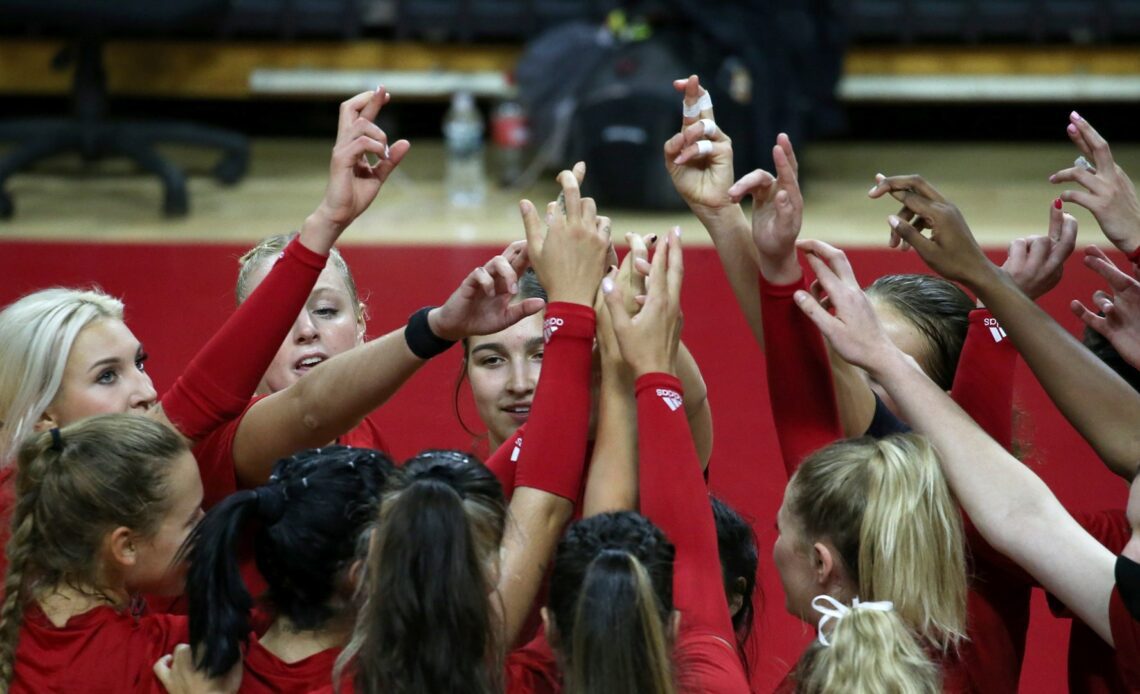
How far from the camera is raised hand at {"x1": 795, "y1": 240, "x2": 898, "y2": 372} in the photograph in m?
1.46

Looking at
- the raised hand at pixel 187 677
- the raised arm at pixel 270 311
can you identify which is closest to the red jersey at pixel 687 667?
the raised hand at pixel 187 677

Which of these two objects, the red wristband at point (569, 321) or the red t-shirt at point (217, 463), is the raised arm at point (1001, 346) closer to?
the red wristband at point (569, 321)

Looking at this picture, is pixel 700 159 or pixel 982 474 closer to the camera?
pixel 982 474

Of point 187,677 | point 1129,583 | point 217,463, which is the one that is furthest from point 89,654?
point 1129,583

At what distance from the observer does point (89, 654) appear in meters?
1.37

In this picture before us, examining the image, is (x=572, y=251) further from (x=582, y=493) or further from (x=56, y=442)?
(x=56, y=442)

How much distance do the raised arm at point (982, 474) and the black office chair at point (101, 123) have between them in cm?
390

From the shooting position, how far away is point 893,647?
125 cm

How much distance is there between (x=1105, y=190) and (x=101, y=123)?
171 inches

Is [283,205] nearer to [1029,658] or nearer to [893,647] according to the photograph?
[1029,658]

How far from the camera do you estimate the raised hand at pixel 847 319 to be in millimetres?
1458

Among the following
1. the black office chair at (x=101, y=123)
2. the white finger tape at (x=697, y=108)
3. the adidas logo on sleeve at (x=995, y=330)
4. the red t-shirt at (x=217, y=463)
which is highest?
the white finger tape at (x=697, y=108)

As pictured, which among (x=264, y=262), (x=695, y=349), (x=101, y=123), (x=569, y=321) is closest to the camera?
(x=569, y=321)

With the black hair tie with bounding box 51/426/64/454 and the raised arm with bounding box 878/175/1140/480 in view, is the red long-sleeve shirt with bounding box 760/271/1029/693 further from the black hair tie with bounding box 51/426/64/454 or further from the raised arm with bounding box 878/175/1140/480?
the black hair tie with bounding box 51/426/64/454
